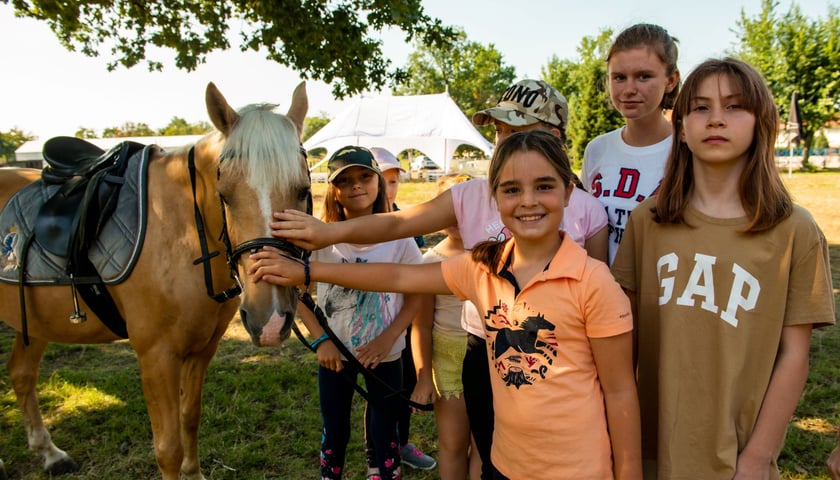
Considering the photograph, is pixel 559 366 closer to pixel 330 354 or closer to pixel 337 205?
pixel 330 354

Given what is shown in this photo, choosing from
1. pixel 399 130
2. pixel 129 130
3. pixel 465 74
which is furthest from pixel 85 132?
pixel 399 130

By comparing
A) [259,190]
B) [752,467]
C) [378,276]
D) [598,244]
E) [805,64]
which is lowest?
[752,467]

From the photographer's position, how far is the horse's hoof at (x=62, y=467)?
2.98 meters

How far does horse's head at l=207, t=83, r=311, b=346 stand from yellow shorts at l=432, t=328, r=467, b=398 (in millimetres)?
819

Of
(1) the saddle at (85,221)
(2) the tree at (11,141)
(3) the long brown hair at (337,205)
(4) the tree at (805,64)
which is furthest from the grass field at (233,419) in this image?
(2) the tree at (11,141)

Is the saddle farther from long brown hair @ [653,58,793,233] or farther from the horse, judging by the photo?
long brown hair @ [653,58,793,233]

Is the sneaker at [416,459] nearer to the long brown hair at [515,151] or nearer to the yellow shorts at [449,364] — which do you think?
the yellow shorts at [449,364]

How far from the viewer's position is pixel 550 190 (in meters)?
1.45

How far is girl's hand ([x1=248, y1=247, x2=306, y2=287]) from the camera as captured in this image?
159cm

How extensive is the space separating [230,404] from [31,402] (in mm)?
1244

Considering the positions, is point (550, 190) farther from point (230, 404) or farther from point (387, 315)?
point (230, 404)

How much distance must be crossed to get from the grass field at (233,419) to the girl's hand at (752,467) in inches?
76.9

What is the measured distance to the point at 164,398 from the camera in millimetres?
2318

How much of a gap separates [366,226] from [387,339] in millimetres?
713
